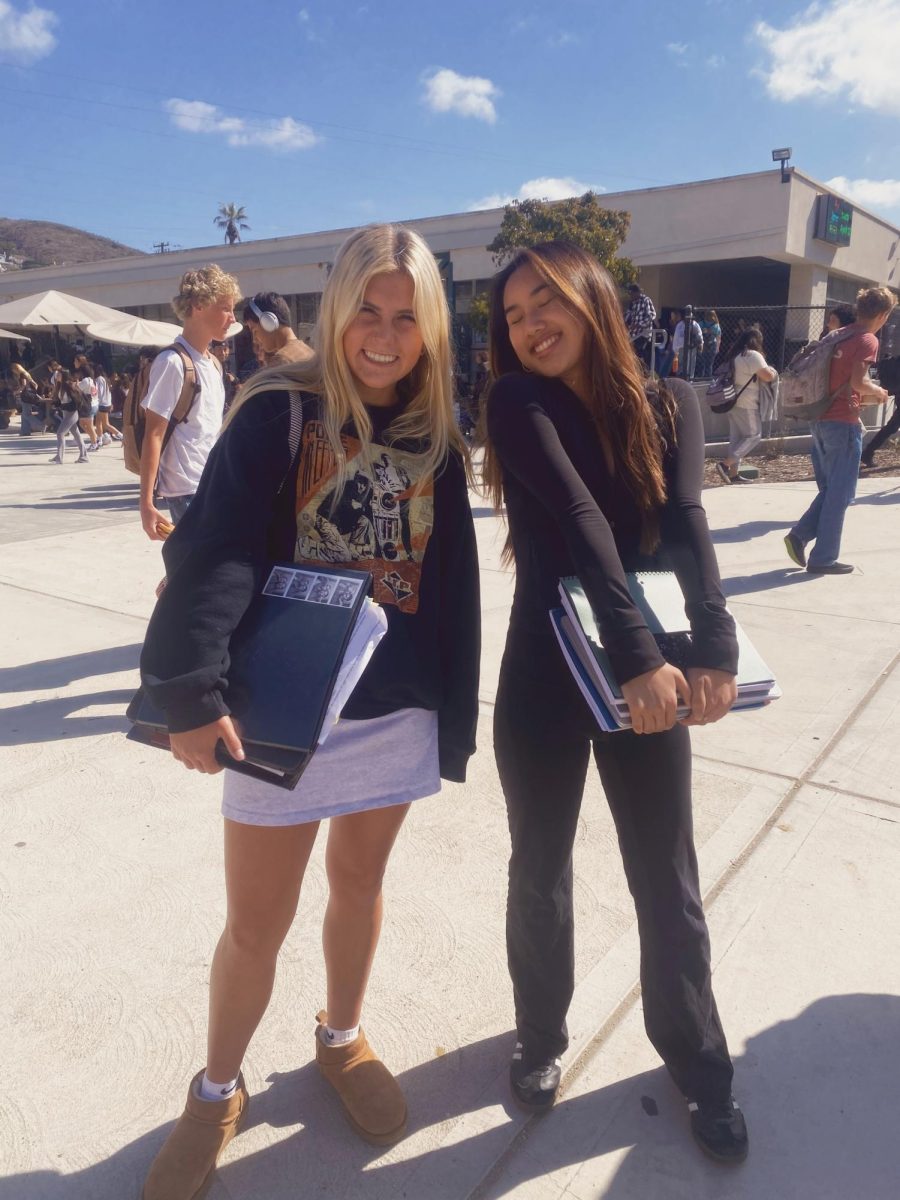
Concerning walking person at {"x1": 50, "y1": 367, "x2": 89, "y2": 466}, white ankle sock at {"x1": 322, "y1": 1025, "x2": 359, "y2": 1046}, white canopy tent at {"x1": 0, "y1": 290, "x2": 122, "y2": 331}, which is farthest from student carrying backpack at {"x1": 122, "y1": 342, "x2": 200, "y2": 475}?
white canopy tent at {"x1": 0, "y1": 290, "x2": 122, "y2": 331}

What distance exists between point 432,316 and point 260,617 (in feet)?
2.22

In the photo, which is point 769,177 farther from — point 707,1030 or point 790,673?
point 707,1030

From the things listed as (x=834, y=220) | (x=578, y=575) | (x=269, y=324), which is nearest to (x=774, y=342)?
(x=834, y=220)

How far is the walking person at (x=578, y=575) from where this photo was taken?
1.72 meters

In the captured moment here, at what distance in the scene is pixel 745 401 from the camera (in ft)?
33.0

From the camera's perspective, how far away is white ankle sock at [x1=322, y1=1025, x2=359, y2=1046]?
Result: 1.95 metres

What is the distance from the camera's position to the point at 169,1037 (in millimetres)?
2102

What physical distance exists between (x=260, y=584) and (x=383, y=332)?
1.73 feet

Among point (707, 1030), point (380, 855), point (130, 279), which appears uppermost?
point (130, 279)

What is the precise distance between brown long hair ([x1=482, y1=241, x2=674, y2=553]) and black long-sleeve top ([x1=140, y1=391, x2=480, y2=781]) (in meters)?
0.24

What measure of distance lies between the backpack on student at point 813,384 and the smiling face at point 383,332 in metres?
4.94

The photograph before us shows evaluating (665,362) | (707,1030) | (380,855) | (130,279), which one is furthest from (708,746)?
(130,279)

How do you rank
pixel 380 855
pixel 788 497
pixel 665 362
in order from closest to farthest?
pixel 380 855 → pixel 788 497 → pixel 665 362

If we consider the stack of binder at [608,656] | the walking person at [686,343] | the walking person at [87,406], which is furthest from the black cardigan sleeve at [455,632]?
the walking person at [87,406]
